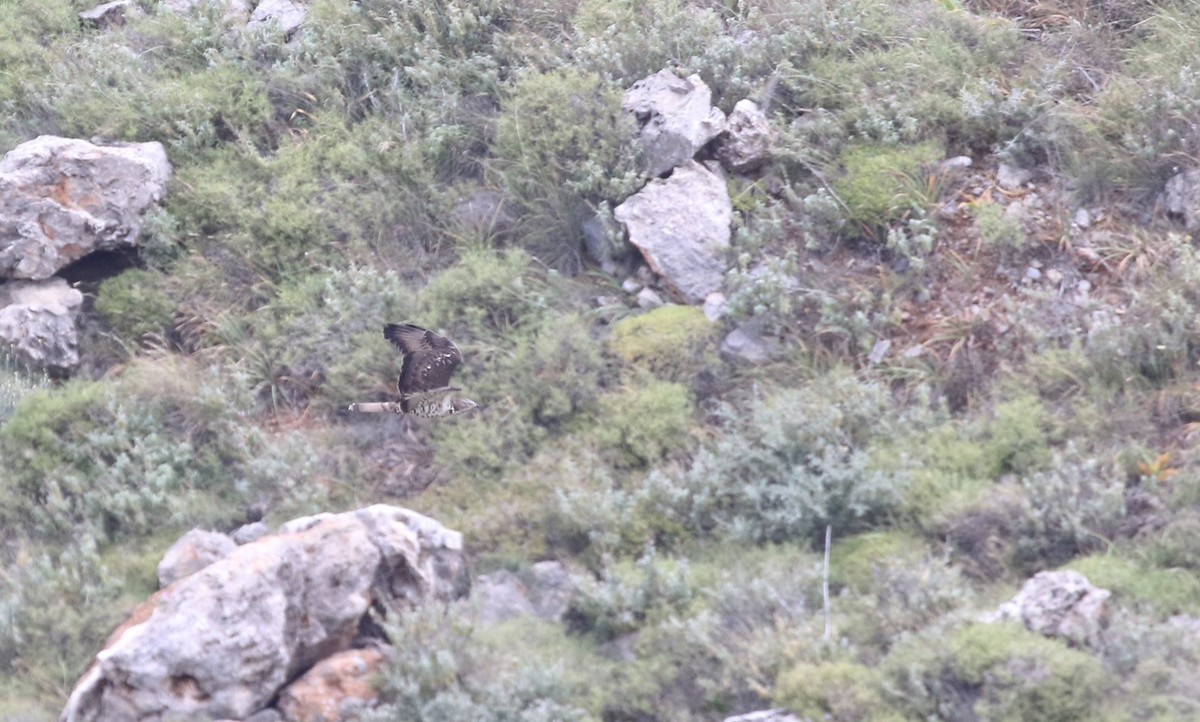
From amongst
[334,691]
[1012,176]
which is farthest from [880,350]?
[334,691]

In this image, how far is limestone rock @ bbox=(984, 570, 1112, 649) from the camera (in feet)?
18.0

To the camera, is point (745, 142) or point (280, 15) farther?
point (280, 15)

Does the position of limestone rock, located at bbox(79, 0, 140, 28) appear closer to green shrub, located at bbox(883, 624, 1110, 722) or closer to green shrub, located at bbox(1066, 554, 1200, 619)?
green shrub, located at bbox(883, 624, 1110, 722)

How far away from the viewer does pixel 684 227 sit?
7.96 m

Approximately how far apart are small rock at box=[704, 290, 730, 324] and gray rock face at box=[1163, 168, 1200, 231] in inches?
93.1

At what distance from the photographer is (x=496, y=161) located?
874 cm

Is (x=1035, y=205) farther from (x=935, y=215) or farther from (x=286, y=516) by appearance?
(x=286, y=516)

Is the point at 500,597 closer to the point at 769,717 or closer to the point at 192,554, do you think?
the point at 192,554

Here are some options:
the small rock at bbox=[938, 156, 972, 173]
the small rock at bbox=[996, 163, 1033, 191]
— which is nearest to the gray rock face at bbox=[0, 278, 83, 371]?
the small rock at bbox=[938, 156, 972, 173]

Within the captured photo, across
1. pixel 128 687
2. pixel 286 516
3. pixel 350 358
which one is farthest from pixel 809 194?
pixel 128 687

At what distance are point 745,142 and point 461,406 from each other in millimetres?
2324

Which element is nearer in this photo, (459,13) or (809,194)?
(809,194)

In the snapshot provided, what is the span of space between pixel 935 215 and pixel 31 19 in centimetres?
678

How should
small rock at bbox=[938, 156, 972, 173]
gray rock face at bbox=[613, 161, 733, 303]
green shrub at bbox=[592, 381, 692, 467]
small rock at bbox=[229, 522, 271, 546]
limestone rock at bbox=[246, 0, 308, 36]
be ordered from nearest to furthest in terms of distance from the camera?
small rock at bbox=[229, 522, 271, 546]
green shrub at bbox=[592, 381, 692, 467]
gray rock face at bbox=[613, 161, 733, 303]
small rock at bbox=[938, 156, 972, 173]
limestone rock at bbox=[246, 0, 308, 36]
